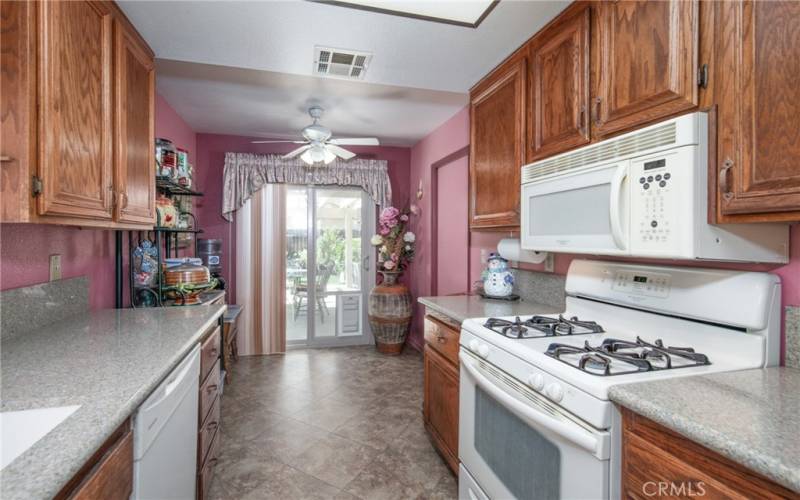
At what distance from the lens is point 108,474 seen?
86 cm

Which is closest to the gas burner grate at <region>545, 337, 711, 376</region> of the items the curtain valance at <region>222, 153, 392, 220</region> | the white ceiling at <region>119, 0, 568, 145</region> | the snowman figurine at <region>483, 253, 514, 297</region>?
the snowman figurine at <region>483, 253, 514, 297</region>

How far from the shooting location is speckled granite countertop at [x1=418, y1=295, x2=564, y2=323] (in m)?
1.93

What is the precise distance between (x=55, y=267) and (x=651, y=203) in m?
2.33

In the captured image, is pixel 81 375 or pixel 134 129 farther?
pixel 134 129

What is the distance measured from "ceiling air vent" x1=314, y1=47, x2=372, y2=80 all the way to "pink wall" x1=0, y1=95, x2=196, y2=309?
1512 millimetres

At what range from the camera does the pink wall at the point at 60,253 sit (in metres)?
1.41

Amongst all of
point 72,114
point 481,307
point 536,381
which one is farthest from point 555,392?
point 72,114

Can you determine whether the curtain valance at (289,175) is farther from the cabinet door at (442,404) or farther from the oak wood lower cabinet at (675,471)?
the oak wood lower cabinet at (675,471)

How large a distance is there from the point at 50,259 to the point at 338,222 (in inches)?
119

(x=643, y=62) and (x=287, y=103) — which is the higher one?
(x=287, y=103)

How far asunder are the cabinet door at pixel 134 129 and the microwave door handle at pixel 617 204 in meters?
1.93

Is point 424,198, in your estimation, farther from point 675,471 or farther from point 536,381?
point 675,471

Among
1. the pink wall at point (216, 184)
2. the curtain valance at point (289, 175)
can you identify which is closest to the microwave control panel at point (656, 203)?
the curtain valance at point (289, 175)

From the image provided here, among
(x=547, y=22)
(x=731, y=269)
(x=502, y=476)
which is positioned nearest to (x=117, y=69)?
(x=547, y=22)
